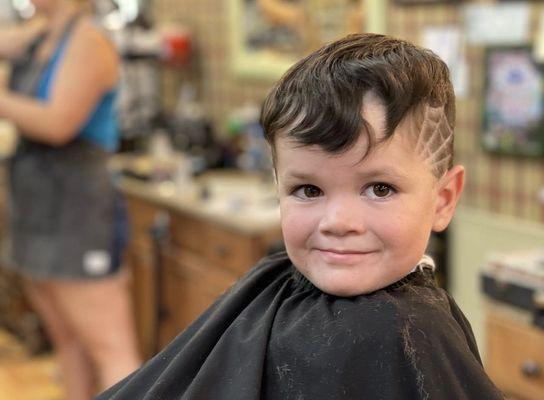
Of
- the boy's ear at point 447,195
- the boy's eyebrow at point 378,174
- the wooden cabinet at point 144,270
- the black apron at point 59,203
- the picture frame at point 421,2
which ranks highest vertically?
the picture frame at point 421,2

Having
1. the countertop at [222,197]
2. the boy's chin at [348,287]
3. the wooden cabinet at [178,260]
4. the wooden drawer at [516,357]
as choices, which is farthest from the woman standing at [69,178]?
the boy's chin at [348,287]

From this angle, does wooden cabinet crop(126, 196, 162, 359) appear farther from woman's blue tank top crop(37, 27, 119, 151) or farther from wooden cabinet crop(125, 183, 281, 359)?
woman's blue tank top crop(37, 27, 119, 151)

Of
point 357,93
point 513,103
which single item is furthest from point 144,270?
point 357,93

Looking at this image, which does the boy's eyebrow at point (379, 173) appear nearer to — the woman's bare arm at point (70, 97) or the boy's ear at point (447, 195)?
the boy's ear at point (447, 195)

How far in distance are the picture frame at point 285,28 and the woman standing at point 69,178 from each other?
42.1 inches

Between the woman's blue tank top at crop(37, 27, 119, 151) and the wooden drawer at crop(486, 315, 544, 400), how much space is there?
3.88 ft

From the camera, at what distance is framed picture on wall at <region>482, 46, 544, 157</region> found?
2596mm

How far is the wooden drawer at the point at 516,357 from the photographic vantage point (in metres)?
2.17

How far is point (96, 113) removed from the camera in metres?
2.51

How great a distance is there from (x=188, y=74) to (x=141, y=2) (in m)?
0.62

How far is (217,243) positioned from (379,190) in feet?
7.08

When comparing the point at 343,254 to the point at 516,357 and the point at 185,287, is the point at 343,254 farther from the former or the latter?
the point at 185,287

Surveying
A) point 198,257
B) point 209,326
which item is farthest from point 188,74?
point 209,326

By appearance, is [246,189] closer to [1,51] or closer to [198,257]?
[198,257]
